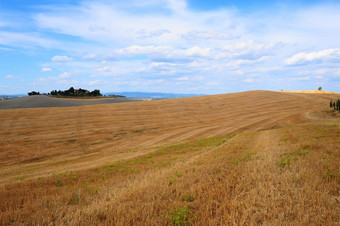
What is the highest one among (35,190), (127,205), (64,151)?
(127,205)

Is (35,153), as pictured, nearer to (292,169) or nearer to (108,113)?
(108,113)

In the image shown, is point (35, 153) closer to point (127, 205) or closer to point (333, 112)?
point (127, 205)

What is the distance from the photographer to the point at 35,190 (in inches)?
322

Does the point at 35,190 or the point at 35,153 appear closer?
the point at 35,190

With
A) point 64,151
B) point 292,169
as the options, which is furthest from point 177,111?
point 292,169

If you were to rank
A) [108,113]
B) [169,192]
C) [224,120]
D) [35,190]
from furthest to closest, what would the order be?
[108,113], [224,120], [35,190], [169,192]

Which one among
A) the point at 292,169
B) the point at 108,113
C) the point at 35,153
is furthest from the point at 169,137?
the point at 292,169

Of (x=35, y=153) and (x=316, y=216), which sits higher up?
(x=316, y=216)

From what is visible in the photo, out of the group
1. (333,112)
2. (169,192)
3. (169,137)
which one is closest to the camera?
(169,192)

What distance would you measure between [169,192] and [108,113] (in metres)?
39.9

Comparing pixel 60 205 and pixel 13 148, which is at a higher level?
pixel 60 205

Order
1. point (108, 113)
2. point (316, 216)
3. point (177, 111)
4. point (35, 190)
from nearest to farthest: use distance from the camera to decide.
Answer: point (316, 216), point (35, 190), point (108, 113), point (177, 111)

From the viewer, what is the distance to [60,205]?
631cm

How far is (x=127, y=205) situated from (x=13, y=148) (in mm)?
27282
